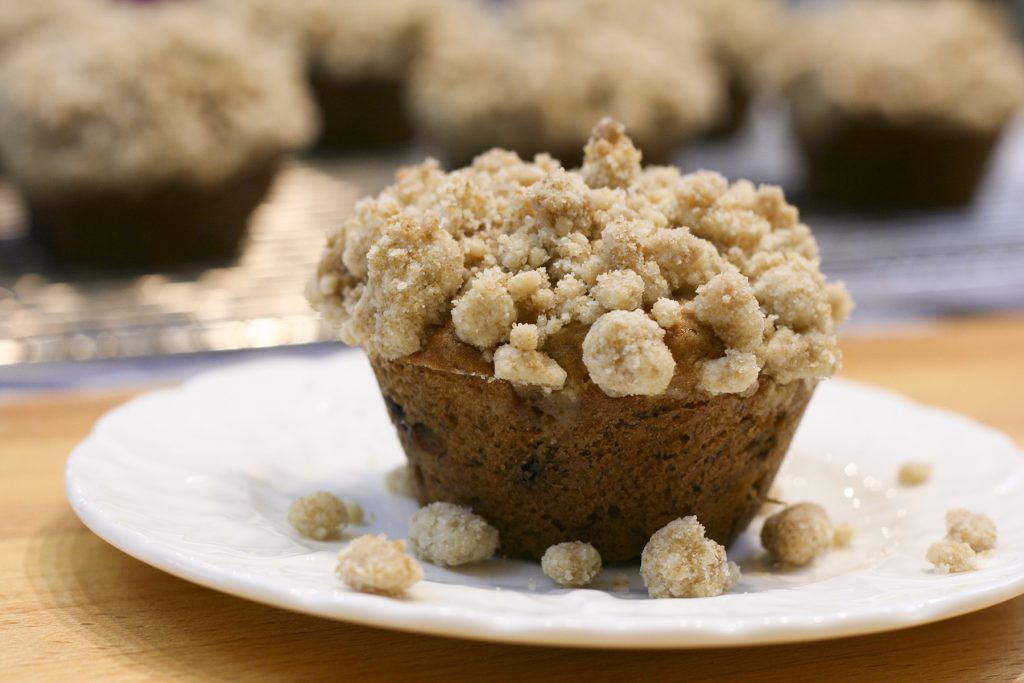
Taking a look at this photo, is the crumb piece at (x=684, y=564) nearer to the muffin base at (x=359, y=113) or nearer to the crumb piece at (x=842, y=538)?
the crumb piece at (x=842, y=538)

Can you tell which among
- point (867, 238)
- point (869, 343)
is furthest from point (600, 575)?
point (867, 238)

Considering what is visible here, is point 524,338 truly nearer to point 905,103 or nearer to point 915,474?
point 915,474

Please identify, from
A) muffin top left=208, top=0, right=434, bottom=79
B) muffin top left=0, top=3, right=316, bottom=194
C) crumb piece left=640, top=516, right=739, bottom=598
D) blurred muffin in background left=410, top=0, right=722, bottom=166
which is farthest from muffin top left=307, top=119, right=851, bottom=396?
muffin top left=208, top=0, right=434, bottom=79

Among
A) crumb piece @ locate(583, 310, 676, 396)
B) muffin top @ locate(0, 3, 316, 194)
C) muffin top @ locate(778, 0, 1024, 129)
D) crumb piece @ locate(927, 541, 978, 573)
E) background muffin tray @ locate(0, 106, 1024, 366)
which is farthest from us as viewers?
muffin top @ locate(778, 0, 1024, 129)

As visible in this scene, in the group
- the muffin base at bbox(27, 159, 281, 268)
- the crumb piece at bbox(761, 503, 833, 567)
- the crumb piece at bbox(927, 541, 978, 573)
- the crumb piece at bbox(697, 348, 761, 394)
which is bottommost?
the muffin base at bbox(27, 159, 281, 268)

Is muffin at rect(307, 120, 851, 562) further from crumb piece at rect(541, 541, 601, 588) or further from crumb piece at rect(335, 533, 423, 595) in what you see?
crumb piece at rect(335, 533, 423, 595)

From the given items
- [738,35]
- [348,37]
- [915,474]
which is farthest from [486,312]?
[738,35]
